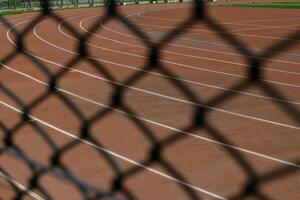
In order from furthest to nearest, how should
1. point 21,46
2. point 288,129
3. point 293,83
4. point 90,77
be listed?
point 90,77
point 293,83
point 288,129
point 21,46

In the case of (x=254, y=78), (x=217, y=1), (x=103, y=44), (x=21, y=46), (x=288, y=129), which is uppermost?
(x=254, y=78)

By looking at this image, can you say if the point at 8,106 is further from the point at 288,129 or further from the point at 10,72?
the point at 288,129

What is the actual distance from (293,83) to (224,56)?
A: 9.15 feet

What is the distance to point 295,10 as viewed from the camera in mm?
20688

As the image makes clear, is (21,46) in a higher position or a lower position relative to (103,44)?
higher

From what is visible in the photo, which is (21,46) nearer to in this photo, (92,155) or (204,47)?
(92,155)

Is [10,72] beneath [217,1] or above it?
above

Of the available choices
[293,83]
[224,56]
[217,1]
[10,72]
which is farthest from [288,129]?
→ [217,1]

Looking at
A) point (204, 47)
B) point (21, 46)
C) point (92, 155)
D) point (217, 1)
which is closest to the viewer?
point (21, 46)

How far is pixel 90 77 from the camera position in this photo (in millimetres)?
9156

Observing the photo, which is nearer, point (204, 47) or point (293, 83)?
point (293, 83)

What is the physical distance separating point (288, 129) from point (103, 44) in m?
7.62

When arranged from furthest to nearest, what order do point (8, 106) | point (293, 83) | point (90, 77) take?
1. point (90, 77)
2. point (293, 83)
3. point (8, 106)

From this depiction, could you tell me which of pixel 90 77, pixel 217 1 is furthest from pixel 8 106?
pixel 217 1
